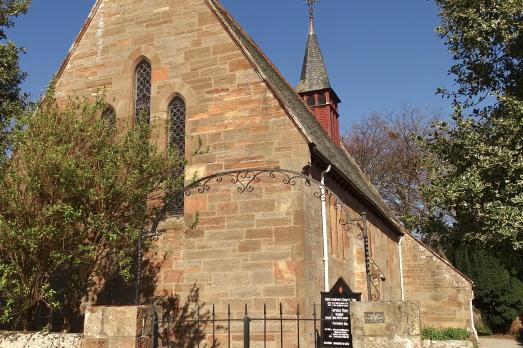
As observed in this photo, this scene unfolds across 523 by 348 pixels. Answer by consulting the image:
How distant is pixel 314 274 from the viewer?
1126 cm

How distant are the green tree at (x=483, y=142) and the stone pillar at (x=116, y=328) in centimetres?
687

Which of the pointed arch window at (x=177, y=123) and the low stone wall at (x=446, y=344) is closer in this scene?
the pointed arch window at (x=177, y=123)

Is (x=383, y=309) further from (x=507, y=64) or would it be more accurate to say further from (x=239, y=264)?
(x=507, y=64)

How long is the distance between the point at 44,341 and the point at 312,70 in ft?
70.0

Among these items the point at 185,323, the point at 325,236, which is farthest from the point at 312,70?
the point at 185,323

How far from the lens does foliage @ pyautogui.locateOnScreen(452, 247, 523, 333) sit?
29.3 meters

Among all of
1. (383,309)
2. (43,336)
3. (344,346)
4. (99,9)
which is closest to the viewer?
(383,309)

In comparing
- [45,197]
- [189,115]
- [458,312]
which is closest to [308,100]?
[458,312]

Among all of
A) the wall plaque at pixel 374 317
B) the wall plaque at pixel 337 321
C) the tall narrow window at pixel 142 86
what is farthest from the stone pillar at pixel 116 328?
the tall narrow window at pixel 142 86

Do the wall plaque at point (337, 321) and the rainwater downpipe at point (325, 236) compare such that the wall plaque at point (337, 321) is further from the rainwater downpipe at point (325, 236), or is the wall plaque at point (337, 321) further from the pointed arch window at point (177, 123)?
the pointed arch window at point (177, 123)

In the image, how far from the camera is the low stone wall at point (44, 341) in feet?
25.1

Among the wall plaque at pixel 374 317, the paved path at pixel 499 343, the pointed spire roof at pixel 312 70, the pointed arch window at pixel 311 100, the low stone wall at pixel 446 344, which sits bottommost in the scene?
the paved path at pixel 499 343

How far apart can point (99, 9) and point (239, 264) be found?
8183mm

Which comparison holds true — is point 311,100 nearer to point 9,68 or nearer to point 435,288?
point 435,288
